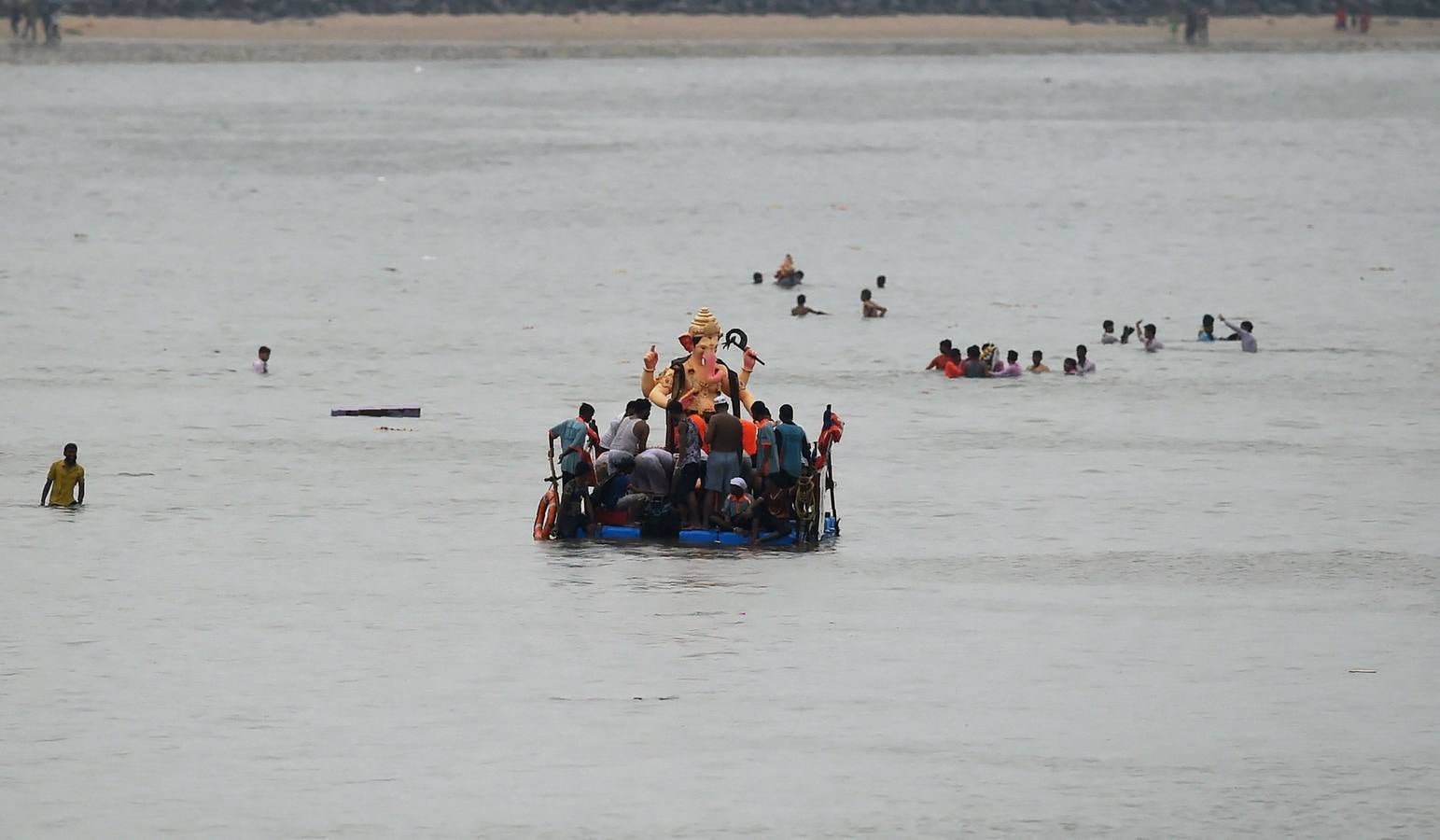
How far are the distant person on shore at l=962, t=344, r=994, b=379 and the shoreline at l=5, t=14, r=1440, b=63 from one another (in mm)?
80008

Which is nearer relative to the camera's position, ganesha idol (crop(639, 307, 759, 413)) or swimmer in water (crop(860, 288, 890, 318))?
ganesha idol (crop(639, 307, 759, 413))

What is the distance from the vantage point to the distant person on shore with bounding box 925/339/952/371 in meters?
38.9

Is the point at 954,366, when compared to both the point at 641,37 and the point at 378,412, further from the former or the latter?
the point at 641,37

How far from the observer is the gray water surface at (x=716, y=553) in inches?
759

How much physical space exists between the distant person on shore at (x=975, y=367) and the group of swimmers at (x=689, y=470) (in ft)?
41.8

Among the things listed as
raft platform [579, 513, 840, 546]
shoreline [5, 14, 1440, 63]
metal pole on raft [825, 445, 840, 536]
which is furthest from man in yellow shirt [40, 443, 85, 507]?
shoreline [5, 14, 1440, 63]

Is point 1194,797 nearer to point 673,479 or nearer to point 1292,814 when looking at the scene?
point 1292,814

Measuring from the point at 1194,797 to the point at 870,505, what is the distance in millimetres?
10718

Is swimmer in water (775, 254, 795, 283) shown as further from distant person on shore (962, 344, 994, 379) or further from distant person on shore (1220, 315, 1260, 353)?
distant person on shore (962, 344, 994, 379)

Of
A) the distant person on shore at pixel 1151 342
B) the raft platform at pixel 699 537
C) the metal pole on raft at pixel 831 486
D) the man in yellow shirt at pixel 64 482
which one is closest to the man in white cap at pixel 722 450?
the raft platform at pixel 699 537

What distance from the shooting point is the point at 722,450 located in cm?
2561

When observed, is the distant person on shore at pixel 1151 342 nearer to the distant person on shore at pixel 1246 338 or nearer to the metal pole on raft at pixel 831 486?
the distant person on shore at pixel 1246 338

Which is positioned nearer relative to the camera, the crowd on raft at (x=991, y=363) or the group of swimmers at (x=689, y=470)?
the group of swimmers at (x=689, y=470)

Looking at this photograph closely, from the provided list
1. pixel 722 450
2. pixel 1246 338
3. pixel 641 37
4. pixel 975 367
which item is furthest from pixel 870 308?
pixel 641 37
